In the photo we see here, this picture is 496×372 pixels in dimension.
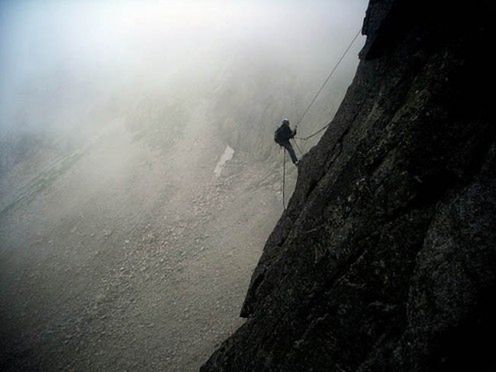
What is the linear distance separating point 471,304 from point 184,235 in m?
24.3

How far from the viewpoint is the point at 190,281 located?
21.2 metres

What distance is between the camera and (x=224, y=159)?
111 feet

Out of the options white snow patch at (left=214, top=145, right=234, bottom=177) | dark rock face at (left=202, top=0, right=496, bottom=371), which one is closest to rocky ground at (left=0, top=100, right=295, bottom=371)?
white snow patch at (left=214, top=145, right=234, bottom=177)

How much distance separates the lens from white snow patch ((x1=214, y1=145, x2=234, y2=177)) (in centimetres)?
3229

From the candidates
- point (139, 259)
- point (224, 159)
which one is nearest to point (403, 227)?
point (139, 259)

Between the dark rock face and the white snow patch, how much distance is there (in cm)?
2536


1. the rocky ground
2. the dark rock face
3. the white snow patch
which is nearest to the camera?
the dark rock face

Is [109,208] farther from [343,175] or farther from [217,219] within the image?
[343,175]

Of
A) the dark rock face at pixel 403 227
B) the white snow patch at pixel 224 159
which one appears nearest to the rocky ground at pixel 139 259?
the white snow patch at pixel 224 159

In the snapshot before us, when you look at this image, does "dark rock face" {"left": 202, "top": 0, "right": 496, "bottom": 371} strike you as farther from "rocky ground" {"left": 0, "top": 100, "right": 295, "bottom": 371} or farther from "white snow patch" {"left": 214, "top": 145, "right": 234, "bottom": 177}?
"white snow patch" {"left": 214, "top": 145, "right": 234, "bottom": 177}

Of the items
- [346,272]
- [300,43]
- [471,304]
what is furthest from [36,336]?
[300,43]

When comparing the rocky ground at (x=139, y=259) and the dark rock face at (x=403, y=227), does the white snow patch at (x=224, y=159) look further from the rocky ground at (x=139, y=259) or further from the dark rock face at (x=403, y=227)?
the dark rock face at (x=403, y=227)

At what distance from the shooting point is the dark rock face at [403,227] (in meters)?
3.63

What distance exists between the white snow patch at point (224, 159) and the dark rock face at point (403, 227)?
25.4 meters
